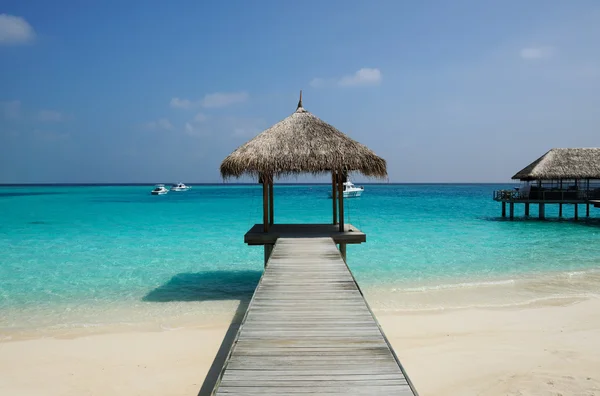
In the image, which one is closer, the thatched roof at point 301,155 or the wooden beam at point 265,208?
the thatched roof at point 301,155

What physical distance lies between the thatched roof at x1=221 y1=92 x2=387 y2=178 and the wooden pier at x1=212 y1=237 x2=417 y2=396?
311cm

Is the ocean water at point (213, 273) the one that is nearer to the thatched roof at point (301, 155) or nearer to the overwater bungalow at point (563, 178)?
the thatched roof at point (301, 155)

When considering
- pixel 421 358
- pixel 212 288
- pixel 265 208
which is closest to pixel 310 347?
pixel 421 358

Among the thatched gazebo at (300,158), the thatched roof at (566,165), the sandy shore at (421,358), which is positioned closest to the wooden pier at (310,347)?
the sandy shore at (421,358)

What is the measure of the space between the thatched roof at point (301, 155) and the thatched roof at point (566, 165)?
17857 millimetres

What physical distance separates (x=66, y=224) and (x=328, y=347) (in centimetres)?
2287

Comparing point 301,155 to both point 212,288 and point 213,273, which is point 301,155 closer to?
point 212,288

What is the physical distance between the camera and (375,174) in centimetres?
838

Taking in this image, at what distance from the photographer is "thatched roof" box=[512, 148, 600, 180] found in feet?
71.7

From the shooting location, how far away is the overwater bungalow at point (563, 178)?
72.2ft

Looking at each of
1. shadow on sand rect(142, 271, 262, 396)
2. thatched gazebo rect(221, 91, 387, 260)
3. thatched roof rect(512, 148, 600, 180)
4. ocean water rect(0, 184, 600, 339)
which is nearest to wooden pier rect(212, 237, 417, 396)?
shadow on sand rect(142, 271, 262, 396)

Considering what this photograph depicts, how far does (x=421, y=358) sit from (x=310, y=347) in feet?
7.96

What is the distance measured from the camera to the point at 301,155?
26.4 ft

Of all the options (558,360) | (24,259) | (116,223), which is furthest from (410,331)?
(116,223)
